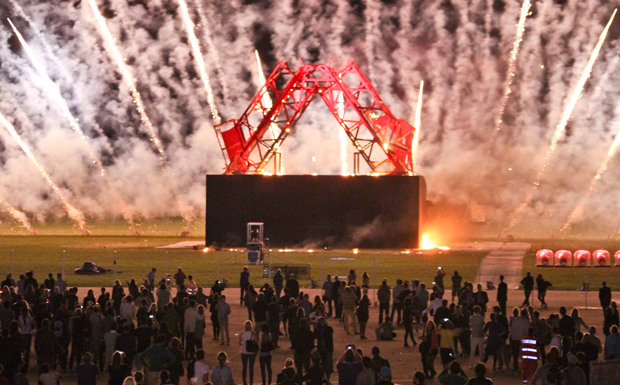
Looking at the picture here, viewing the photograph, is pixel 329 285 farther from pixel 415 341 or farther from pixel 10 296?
pixel 10 296

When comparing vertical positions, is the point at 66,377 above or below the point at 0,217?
below

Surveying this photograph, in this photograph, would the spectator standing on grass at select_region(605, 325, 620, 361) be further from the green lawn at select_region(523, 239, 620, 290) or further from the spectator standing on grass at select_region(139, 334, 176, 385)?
the green lawn at select_region(523, 239, 620, 290)

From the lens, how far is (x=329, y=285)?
2289cm

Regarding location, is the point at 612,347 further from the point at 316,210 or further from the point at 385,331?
the point at 316,210

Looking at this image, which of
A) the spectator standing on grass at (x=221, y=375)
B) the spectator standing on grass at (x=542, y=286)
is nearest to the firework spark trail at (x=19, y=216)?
the spectator standing on grass at (x=542, y=286)

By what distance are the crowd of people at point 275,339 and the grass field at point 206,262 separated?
32.8ft

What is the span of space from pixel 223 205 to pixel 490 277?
20.7 metres

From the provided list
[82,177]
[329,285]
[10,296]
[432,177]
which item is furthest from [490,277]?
[82,177]

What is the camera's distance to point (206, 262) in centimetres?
4094

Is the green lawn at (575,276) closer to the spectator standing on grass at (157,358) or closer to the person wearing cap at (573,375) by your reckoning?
the person wearing cap at (573,375)

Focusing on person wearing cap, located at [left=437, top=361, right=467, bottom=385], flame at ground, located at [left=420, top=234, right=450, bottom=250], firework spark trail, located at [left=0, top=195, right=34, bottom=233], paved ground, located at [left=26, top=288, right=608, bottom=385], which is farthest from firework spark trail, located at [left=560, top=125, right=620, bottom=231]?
person wearing cap, located at [left=437, top=361, right=467, bottom=385]

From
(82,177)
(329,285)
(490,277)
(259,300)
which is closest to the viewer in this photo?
(259,300)

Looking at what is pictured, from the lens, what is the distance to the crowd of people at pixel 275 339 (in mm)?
12508

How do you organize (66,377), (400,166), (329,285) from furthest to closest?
1. (400,166)
2. (329,285)
3. (66,377)
